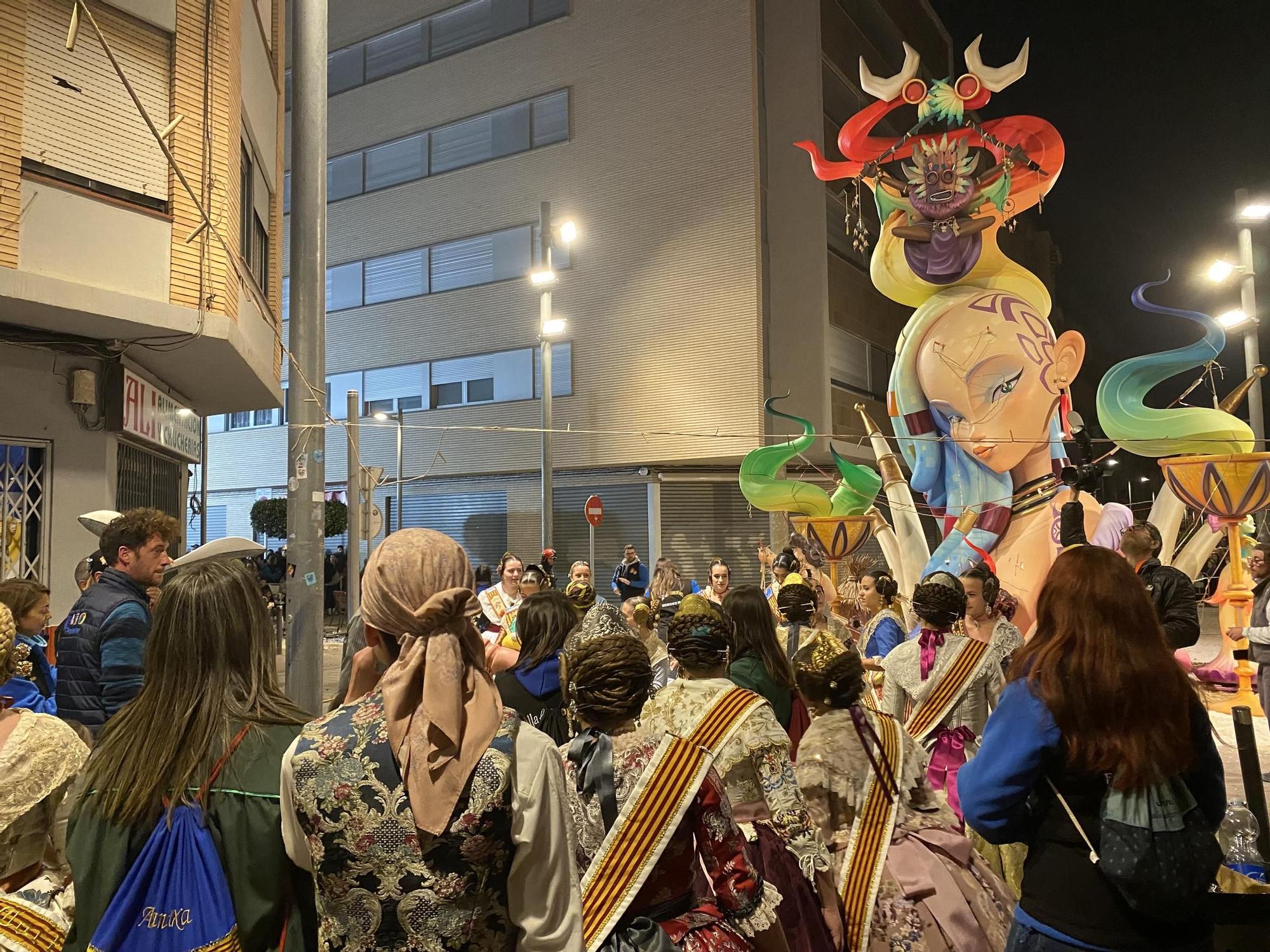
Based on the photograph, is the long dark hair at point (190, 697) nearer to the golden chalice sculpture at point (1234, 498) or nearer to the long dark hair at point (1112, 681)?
the long dark hair at point (1112, 681)

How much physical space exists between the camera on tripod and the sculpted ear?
1.60 ft

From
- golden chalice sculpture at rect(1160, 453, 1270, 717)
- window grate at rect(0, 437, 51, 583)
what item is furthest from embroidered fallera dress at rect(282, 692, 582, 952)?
golden chalice sculpture at rect(1160, 453, 1270, 717)

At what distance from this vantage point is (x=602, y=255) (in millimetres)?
22312

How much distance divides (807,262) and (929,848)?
19.0 m

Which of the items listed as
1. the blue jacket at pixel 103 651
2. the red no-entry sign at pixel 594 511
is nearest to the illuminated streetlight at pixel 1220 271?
the red no-entry sign at pixel 594 511

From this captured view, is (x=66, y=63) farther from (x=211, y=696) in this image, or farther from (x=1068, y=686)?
(x=1068, y=686)

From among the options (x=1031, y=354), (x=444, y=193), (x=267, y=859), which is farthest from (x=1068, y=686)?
(x=444, y=193)

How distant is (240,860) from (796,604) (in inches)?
159

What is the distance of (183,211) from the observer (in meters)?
9.23

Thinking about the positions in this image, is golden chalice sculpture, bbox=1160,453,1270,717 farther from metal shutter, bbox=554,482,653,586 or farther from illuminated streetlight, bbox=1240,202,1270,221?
metal shutter, bbox=554,482,653,586

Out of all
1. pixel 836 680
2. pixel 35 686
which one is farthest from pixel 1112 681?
pixel 35 686

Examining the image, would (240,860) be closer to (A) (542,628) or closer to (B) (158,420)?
(A) (542,628)

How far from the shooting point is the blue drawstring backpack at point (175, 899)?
2135mm

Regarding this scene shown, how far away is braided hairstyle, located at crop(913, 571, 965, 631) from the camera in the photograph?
4863 mm
